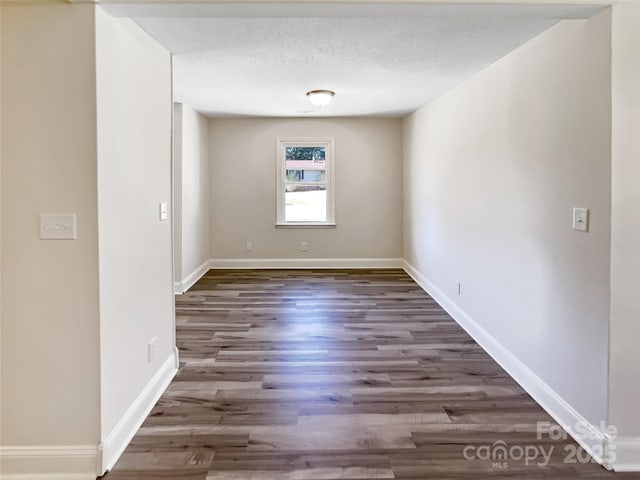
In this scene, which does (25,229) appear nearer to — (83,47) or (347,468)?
(83,47)

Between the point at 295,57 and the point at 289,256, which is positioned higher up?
the point at 295,57

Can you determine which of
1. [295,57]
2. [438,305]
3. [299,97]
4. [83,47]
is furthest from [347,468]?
[299,97]

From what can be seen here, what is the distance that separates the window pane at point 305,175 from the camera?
7.27 m

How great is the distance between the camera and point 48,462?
2.09 m

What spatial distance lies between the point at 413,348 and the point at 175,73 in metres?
3.00

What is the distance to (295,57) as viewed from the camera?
11.3 feet

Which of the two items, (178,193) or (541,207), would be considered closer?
(541,207)

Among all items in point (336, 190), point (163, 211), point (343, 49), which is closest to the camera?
point (163, 211)

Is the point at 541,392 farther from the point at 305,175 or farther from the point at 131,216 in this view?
the point at 305,175

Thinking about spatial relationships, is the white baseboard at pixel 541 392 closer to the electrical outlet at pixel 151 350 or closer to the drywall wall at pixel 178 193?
the electrical outlet at pixel 151 350

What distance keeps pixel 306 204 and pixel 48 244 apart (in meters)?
5.42

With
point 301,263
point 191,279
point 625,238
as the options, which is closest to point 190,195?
point 191,279

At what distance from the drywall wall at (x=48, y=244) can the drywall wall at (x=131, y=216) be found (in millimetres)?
62

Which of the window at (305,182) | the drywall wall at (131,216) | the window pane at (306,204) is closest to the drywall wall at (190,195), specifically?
the window at (305,182)
